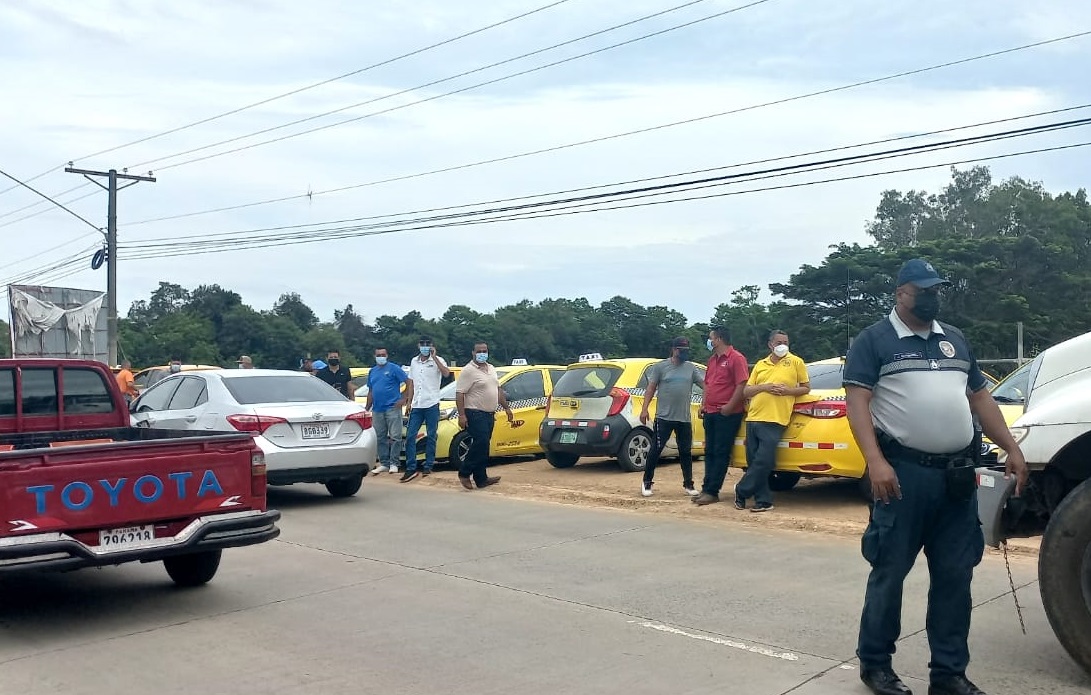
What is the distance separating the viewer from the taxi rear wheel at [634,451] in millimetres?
14266

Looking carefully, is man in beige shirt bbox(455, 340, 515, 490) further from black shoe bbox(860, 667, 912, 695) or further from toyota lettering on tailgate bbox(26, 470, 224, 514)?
black shoe bbox(860, 667, 912, 695)

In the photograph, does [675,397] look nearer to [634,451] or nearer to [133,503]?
[634,451]

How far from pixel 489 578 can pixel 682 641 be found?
2.20m

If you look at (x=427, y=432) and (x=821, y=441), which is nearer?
(x=821, y=441)

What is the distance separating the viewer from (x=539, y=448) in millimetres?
16203

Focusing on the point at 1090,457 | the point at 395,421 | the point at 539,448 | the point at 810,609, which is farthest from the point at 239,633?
the point at 539,448

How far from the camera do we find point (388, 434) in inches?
588

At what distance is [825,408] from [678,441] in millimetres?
1863

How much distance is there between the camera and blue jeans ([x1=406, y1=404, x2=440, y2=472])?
14273mm

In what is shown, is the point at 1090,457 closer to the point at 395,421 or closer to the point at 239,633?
the point at 239,633

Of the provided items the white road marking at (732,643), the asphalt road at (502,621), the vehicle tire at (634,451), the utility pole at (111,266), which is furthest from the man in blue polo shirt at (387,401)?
the utility pole at (111,266)

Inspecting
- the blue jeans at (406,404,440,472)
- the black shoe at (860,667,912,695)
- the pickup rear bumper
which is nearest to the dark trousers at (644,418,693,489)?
the blue jeans at (406,404,440,472)

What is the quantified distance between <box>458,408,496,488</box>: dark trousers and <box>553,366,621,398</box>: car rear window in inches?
73.0

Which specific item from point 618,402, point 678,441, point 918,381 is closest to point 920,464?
point 918,381
